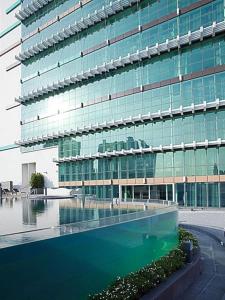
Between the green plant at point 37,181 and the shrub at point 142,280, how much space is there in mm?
48425

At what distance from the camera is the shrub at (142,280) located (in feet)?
32.9

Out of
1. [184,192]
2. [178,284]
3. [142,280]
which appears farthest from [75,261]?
[184,192]

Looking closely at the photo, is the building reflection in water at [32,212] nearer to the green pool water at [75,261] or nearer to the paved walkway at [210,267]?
the green pool water at [75,261]

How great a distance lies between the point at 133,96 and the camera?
159ft

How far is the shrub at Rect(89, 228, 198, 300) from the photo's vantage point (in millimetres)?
10016

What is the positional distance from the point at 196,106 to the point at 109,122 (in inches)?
556

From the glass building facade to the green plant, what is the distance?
4.05m

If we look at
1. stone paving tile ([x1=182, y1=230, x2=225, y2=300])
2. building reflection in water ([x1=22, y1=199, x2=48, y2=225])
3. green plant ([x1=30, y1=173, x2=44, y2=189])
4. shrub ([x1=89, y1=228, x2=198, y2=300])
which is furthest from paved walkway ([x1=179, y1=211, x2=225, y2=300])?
green plant ([x1=30, y1=173, x2=44, y2=189])

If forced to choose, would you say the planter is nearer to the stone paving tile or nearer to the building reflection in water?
the stone paving tile

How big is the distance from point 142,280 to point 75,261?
8.94 feet

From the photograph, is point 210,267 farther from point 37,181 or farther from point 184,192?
point 37,181

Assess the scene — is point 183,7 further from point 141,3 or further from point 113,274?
point 113,274

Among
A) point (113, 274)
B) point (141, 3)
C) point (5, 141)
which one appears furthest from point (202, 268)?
point (5, 141)

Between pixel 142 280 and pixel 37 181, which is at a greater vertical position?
pixel 37 181
